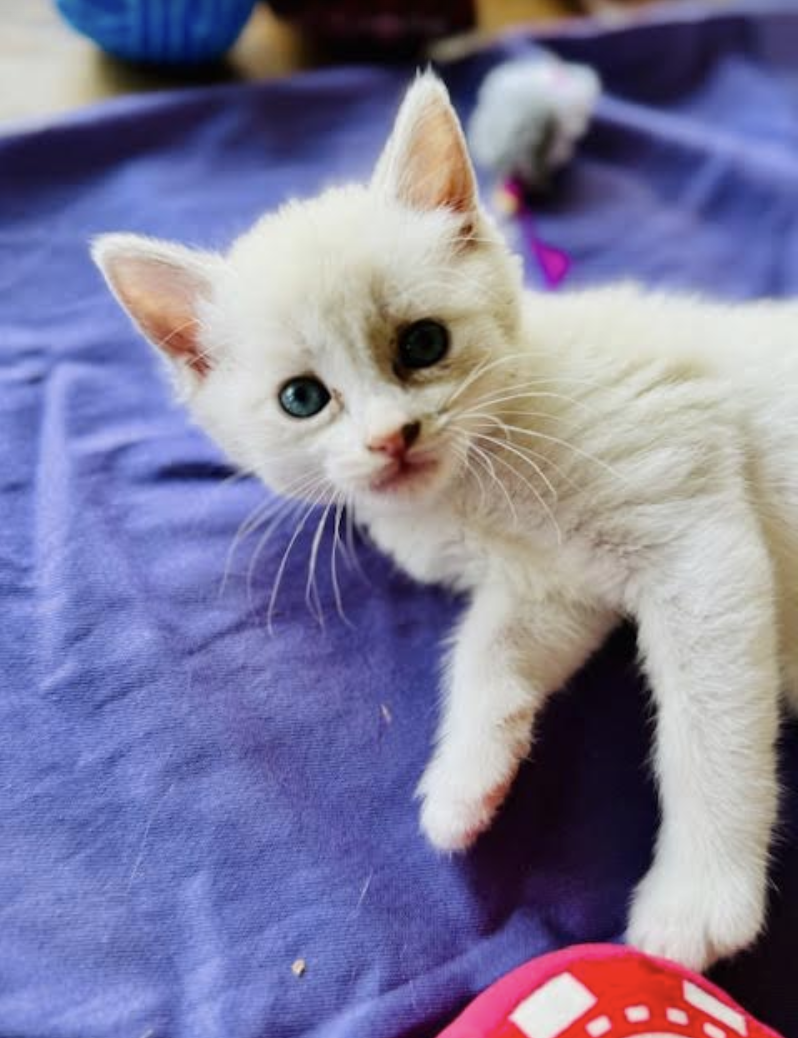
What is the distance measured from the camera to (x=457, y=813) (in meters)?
0.94

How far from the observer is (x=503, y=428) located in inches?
38.2

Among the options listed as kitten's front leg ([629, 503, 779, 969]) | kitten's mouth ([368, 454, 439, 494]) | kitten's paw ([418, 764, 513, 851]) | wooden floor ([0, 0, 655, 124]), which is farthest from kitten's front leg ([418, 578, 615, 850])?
wooden floor ([0, 0, 655, 124])

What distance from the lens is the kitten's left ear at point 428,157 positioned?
0.93 metres

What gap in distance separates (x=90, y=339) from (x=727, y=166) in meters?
1.10

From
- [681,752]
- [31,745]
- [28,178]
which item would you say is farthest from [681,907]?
[28,178]

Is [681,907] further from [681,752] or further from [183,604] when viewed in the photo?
[183,604]

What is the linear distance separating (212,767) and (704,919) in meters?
0.50

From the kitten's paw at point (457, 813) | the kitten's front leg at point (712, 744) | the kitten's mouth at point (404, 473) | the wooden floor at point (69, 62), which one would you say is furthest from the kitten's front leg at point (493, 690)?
the wooden floor at point (69, 62)

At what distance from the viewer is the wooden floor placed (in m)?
1.71

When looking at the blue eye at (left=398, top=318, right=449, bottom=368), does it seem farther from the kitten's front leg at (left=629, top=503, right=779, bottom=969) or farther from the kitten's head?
the kitten's front leg at (left=629, top=503, right=779, bottom=969)

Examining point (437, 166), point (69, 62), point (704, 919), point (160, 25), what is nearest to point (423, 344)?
point (437, 166)

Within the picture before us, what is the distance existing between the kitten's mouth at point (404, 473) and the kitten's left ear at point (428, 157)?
276mm

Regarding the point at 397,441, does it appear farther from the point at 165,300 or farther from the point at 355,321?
the point at 165,300

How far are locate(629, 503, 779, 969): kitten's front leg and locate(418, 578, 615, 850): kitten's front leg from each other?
104mm
